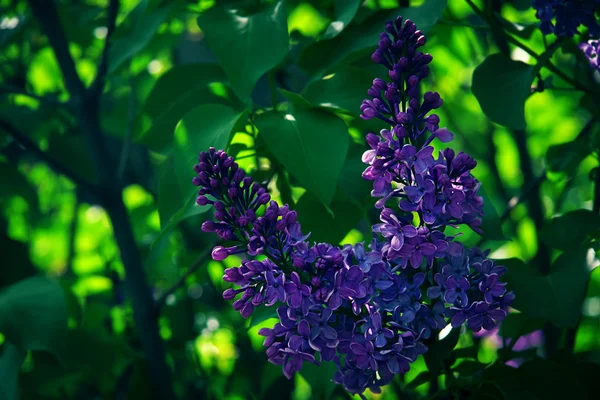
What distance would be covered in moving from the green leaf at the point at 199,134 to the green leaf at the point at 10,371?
0.39m

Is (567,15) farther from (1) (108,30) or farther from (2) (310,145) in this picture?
(1) (108,30)

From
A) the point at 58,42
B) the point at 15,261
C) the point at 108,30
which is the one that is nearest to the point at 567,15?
the point at 108,30

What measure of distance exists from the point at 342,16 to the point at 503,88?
7.9 inches

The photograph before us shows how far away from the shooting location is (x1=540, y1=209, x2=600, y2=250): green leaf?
2.35 feet

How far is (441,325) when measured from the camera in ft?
1.85

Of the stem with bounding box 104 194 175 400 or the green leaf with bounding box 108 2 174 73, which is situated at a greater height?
the green leaf with bounding box 108 2 174 73

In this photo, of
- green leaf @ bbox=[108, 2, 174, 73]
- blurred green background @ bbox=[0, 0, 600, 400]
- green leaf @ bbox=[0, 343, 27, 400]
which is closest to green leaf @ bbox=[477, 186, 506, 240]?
blurred green background @ bbox=[0, 0, 600, 400]

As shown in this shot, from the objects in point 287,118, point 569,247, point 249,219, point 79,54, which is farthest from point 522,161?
point 79,54

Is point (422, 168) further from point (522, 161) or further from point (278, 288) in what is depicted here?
point (522, 161)

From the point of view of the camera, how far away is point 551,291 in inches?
25.6

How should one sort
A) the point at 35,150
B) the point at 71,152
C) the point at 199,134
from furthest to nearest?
the point at 71,152
the point at 35,150
the point at 199,134

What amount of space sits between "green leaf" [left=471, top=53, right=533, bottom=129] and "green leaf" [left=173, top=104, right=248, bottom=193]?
10.6 inches

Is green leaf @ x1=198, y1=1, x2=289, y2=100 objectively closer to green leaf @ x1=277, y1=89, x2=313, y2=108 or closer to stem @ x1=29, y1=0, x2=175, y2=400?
green leaf @ x1=277, y1=89, x2=313, y2=108

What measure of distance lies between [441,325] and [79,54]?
1451mm
